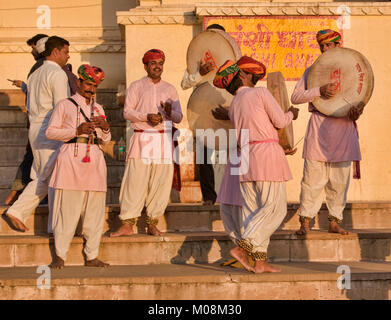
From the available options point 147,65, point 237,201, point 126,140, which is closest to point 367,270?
point 237,201

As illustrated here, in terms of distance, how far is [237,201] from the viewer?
22.6 feet

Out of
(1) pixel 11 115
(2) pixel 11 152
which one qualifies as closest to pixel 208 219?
(2) pixel 11 152

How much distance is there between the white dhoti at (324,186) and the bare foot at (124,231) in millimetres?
1735

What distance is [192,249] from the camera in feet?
24.0

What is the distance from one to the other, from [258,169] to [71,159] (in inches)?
69.5

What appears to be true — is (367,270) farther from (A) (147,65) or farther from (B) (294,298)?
(A) (147,65)

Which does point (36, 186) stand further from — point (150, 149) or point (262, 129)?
point (262, 129)

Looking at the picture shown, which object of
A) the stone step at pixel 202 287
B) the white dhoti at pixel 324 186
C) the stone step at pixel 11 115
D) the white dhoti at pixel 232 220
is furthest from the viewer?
the stone step at pixel 11 115

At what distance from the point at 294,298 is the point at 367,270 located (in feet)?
2.53

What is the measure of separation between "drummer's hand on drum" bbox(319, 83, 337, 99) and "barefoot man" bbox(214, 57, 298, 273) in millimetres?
924

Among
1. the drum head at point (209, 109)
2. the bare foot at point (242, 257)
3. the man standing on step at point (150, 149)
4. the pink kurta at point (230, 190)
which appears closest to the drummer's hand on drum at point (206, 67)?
the drum head at point (209, 109)

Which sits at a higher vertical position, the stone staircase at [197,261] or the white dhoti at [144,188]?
the white dhoti at [144,188]

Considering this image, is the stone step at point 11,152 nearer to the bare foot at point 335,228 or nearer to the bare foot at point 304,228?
the bare foot at point 304,228

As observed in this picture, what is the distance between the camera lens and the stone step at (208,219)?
790 cm
